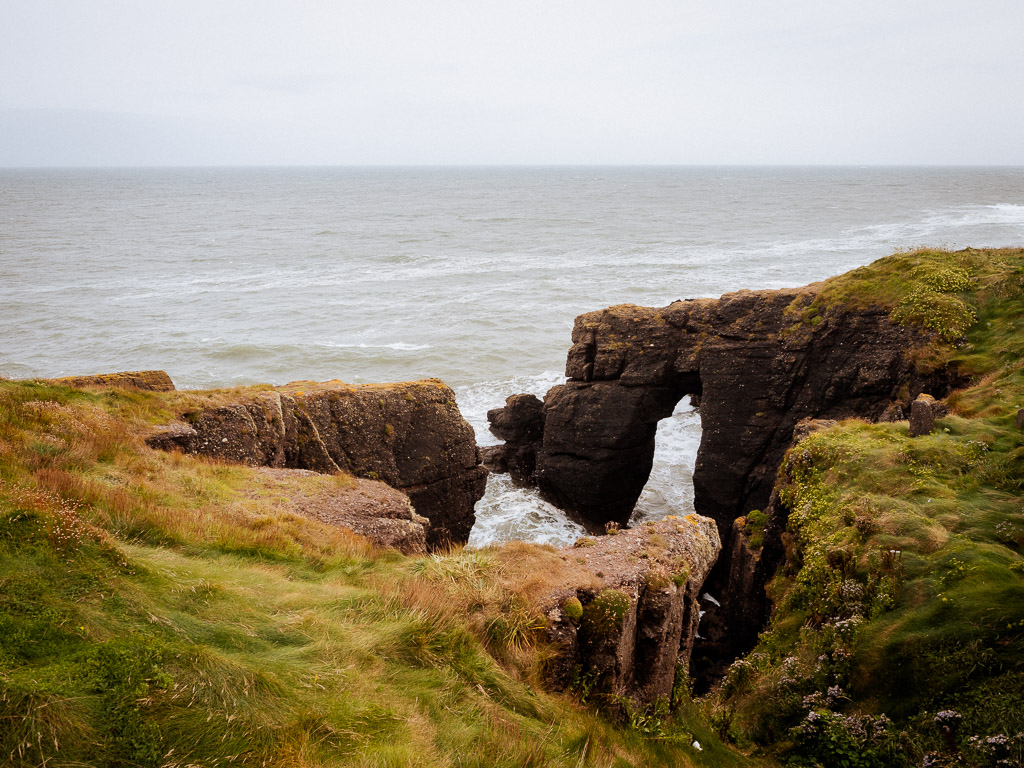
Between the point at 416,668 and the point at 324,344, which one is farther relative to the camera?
the point at 324,344

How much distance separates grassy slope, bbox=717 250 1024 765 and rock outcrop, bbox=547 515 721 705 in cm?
124

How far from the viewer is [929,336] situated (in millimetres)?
19703

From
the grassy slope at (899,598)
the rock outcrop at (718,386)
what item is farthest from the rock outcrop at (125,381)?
the grassy slope at (899,598)

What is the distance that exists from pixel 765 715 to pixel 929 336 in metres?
15.0

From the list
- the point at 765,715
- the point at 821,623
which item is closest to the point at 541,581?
the point at 765,715

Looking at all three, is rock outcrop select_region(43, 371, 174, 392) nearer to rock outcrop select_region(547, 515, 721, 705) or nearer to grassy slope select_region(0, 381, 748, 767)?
grassy slope select_region(0, 381, 748, 767)

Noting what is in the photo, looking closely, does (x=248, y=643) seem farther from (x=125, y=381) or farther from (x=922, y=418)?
(x=922, y=418)

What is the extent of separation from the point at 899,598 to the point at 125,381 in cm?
1773

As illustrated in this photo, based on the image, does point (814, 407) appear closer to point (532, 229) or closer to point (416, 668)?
point (416, 668)

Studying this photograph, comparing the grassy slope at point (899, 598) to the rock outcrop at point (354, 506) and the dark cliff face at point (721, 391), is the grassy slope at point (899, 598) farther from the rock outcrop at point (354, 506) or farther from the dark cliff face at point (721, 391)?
the rock outcrop at point (354, 506)

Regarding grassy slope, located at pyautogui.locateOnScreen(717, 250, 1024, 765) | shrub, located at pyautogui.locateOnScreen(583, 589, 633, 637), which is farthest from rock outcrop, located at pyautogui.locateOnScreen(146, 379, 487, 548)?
shrub, located at pyautogui.locateOnScreen(583, 589, 633, 637)

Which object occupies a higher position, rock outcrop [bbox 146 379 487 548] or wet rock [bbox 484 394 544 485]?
rock outcrop [bbox 146 379 487 548]

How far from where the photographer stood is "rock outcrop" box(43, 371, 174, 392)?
15.9 metres

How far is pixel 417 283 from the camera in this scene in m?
62.7
